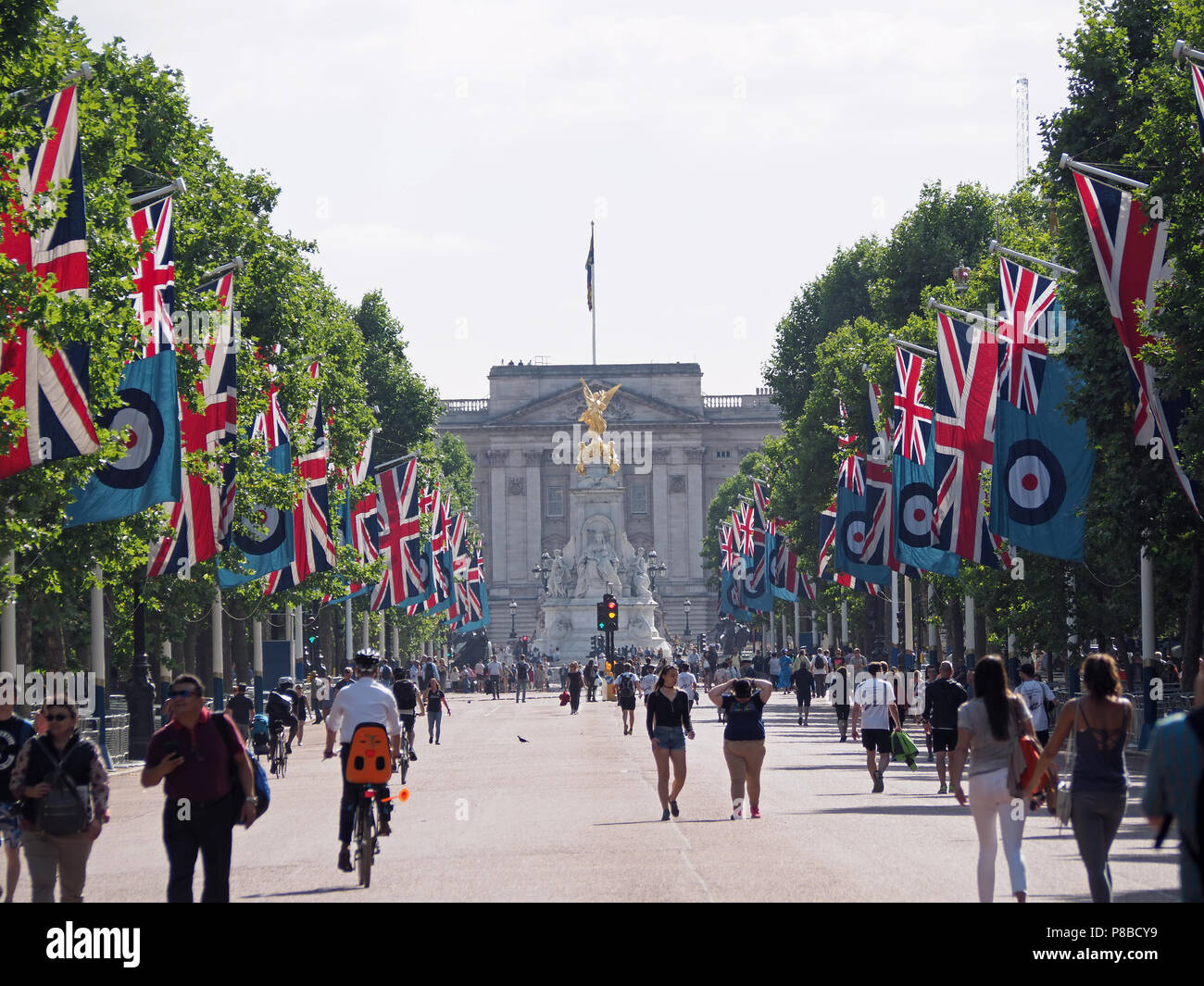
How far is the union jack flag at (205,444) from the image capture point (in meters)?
38.0

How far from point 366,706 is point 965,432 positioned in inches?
931

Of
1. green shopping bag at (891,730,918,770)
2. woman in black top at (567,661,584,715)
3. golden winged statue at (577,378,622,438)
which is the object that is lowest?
woman in black top at (567,661,584,715)

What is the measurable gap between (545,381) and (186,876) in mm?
170923

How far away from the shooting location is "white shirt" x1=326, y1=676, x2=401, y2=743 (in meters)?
18.4

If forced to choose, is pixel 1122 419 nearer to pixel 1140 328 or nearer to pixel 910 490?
pixel 1140 328

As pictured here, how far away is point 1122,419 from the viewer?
33.8 metres

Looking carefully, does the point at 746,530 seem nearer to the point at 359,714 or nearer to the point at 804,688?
the point at 804,688

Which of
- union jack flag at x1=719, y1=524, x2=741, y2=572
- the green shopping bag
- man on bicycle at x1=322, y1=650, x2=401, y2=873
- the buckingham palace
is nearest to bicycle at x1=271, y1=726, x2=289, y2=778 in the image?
the green shopping bag

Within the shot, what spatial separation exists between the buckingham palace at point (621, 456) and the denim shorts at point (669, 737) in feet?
505

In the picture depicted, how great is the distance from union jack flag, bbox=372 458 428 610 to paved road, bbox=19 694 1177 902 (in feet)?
87.8

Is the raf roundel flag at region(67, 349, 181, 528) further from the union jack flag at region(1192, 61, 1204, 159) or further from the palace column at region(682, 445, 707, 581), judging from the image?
the palace column at region(682, 445, 707, 581)

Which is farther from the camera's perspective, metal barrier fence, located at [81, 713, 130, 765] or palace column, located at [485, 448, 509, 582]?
palace column, located at [485, 448, 509, 582]

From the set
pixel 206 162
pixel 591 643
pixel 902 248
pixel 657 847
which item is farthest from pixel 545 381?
pixel 657 847

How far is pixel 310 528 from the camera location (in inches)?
1933
